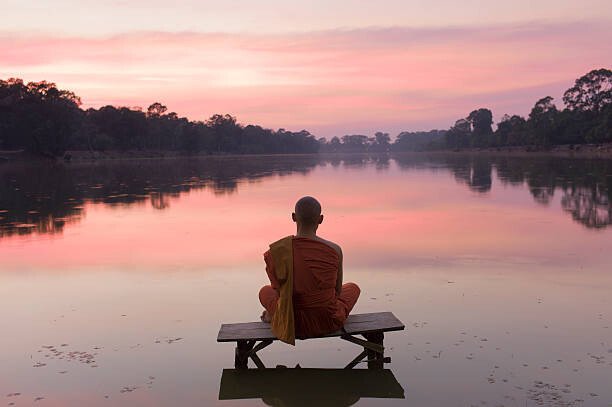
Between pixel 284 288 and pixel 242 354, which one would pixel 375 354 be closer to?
pixel 284 288

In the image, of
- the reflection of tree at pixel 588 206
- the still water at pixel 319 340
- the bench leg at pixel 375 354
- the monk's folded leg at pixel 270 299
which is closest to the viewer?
→ the still water at pixel 319 340

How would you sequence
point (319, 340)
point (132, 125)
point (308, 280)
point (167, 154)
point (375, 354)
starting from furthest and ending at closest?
point (167, 154)
point (132, 125)
point (319, 340)
point (375, 354)
point (308, 280)

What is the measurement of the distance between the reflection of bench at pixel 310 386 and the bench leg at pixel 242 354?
64mm

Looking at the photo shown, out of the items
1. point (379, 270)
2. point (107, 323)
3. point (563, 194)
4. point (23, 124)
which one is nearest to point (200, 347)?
point (107, 323)

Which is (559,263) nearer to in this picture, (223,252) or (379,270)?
(379,270)

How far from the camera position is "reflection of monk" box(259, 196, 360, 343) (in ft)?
19.3

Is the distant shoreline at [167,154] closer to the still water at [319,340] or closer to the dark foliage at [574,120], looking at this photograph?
the dark foliage at [574,120]

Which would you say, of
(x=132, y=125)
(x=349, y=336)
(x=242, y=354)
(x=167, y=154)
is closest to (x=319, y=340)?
(x=349, y=336)

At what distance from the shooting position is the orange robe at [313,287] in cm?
589

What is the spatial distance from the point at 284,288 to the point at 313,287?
299mm

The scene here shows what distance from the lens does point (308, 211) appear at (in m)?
5.94

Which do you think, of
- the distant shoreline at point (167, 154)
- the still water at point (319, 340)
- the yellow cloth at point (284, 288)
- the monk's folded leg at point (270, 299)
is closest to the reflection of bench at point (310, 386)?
the still water at point (319, 340)

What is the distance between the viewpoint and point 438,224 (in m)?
16.1

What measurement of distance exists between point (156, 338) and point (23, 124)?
338 feet
